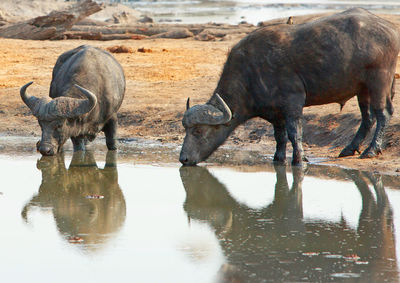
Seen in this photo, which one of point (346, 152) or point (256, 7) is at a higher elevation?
point (346, 152)

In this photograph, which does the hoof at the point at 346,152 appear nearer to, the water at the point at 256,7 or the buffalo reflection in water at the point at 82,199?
the buffalo reflection in water at the point at 82,199

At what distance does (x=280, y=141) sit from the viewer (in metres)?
10.1

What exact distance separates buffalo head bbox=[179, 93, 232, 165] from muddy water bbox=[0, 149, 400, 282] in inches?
8.5

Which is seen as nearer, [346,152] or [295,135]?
[295,135]

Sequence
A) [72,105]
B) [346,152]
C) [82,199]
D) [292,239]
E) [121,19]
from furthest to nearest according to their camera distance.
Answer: [121,19] → [346,152] → [72,105] → [82,199] → [292,239]

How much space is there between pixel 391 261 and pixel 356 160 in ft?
14.5

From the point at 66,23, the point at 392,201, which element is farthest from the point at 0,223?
the point at 66,23

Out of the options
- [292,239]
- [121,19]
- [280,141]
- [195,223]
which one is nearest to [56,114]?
[280,141]

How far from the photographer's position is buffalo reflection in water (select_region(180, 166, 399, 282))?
5.37 metres

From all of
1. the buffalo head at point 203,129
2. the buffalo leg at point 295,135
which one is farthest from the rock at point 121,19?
the buffalo leg at point 295,135

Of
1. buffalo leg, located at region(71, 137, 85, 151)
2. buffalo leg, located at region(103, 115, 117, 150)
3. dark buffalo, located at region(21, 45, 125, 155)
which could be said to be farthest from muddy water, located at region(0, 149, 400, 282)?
buffalo leg, located at region(103, 115, 117, 150)

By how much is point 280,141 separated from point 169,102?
4323 mm

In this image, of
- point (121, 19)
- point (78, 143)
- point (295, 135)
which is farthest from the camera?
point (121, 19)

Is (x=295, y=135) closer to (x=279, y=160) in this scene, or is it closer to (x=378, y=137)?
(x=279, y=160)
